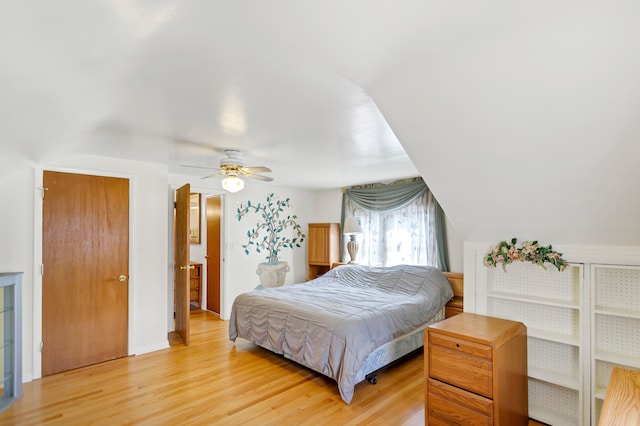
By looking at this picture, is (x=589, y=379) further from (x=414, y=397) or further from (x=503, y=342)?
(x=414, y=397)

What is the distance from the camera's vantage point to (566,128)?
1.56 metres

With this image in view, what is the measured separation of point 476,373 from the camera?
1983 millimetres

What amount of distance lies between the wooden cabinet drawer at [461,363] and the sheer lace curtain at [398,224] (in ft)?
8.47

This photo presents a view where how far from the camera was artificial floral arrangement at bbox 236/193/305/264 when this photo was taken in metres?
5.59

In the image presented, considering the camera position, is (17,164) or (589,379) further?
(17,164)

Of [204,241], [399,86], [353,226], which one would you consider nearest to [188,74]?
[399,86]

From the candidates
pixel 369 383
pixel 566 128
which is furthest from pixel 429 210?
pixel 566 128

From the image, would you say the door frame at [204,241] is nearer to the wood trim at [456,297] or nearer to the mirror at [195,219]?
the mirror at [195,219]

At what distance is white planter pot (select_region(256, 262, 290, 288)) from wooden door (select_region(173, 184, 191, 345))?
1.52m

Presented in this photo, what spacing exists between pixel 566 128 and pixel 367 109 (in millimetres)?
1102

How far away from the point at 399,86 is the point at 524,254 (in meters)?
1.59

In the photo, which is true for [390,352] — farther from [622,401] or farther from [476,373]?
[622,401]

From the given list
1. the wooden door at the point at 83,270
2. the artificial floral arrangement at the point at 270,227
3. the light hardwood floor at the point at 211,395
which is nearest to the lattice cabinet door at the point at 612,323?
the light hardwood floor at the point at 211,395

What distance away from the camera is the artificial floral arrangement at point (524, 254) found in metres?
2.23
